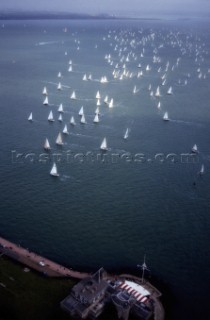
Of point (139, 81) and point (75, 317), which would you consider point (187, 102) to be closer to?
point (139, 81)

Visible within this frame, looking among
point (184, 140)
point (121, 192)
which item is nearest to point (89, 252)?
point (121, 192)

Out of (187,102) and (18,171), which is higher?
(187,102)

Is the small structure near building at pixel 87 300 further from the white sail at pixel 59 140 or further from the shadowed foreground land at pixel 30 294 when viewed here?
the white sail at pixel 59 140

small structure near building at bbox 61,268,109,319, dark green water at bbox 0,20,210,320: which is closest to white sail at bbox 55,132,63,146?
dark green water at bbox 0,20,210,320

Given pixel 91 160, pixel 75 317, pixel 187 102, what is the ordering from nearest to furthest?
pixel 75 317
pixel 91 160
pixel 187 102

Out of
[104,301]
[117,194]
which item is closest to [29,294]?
[104,301]

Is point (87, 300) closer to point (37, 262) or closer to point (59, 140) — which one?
point (37, 262)
